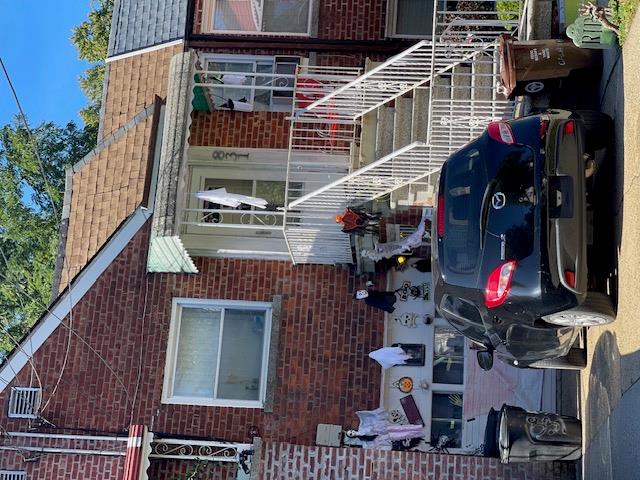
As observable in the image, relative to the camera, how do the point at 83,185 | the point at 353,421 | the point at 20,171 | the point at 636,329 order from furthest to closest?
1. the point at 20,171
2. the point at 83,185
3. the point at 353,421
4. the point at 636,329

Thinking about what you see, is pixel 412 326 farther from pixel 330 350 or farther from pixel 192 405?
pixel 192 405

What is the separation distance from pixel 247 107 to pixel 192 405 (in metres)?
5.07

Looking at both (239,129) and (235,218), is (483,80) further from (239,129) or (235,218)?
(235,218)

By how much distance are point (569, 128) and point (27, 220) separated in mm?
20804

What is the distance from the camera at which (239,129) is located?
13750 mm

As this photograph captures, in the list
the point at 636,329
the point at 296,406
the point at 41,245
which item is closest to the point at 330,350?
the point at 296,406

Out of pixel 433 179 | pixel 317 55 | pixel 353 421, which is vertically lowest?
pixel 353 421

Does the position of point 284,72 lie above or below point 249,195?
above

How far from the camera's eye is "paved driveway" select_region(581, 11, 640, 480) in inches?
321

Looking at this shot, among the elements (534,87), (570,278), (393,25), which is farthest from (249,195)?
(570,278)

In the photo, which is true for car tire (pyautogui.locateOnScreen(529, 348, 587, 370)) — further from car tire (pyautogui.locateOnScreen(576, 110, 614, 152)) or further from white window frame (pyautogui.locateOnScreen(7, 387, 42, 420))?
white window frame (pyautogui.locateOnScreen(7, 387, 42, 420))

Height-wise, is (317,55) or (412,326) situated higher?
(317,55)

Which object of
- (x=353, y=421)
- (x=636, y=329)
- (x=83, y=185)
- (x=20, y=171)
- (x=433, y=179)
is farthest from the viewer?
(x=20, y=171)

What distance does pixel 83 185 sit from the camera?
551 inches
